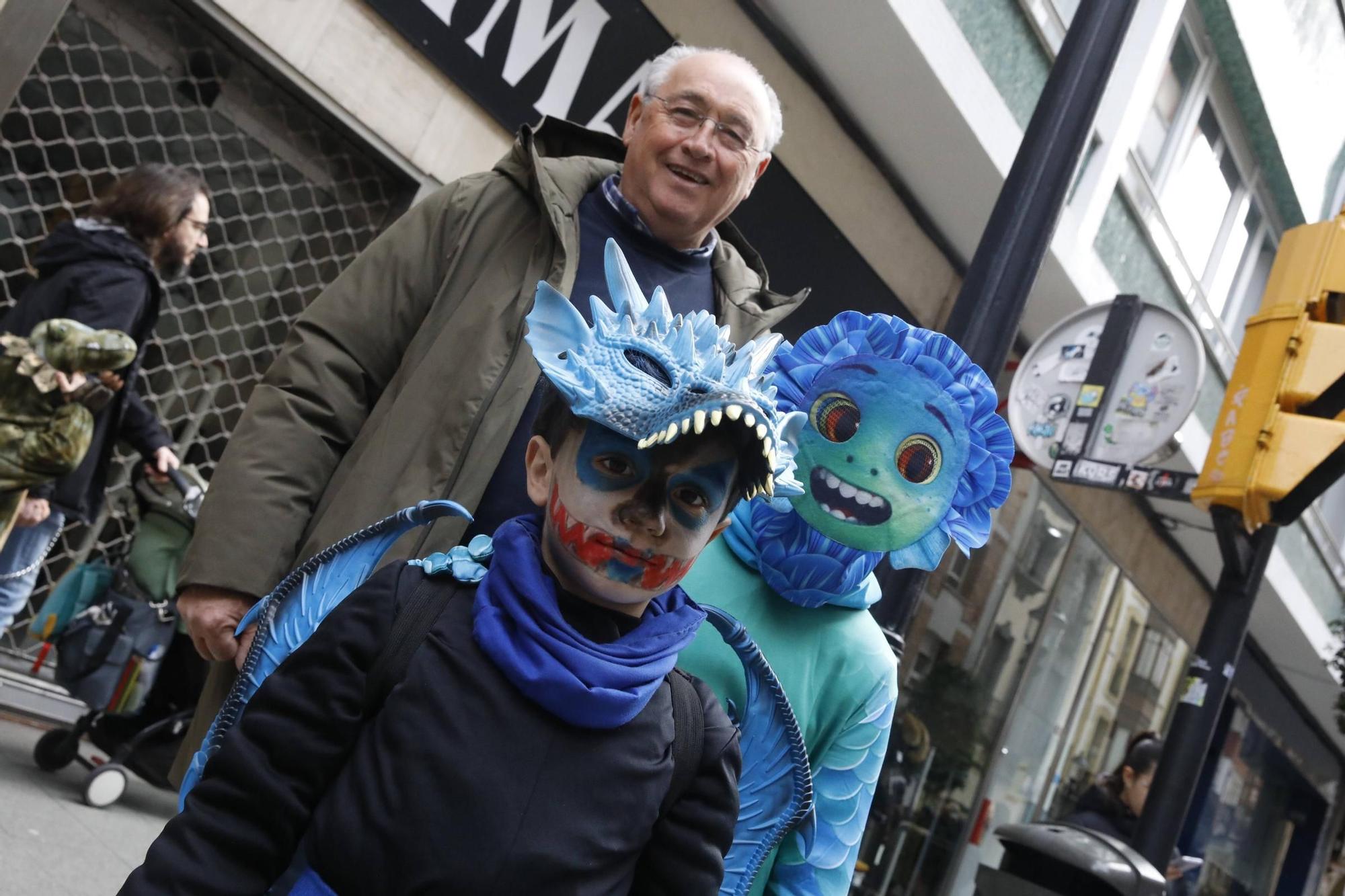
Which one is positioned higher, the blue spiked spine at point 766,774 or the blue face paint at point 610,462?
the blue face paint at point 610,462

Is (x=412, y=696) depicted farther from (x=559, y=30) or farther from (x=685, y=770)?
(x=559, y=30)

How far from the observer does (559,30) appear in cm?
668

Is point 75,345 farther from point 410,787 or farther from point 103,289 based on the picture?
point 410,787

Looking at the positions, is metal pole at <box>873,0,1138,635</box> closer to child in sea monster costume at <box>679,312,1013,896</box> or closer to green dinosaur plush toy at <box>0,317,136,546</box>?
child in sea monster costume at <box>679,312,1013,896</box>

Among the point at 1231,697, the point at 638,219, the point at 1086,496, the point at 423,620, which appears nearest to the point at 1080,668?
the point at 1086,496

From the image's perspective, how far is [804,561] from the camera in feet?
7.02

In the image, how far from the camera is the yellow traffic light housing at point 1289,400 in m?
7.35

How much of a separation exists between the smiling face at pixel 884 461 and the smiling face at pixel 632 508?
1.34 ft

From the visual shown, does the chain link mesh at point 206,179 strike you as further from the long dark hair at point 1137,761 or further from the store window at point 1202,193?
the store window at point 1202,193

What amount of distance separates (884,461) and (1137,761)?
4873 millimetres

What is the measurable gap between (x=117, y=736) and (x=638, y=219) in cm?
393

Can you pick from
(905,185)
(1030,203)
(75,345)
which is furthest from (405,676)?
(905,185)

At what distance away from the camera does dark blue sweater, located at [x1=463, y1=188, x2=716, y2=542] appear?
98.4 inches

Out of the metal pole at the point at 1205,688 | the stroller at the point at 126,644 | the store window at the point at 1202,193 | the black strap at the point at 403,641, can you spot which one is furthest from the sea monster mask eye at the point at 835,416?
the store window at the point at 1202,193
